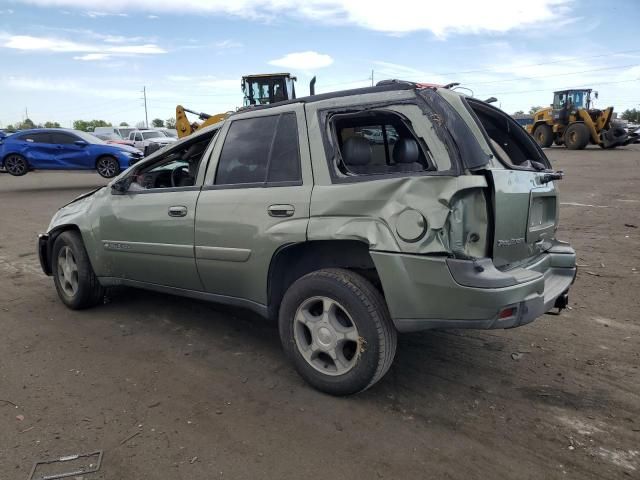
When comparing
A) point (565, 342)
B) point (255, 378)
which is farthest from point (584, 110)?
point (255, 378)

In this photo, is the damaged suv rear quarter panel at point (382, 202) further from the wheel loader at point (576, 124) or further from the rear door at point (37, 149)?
the wheel loader at point (576, 124)

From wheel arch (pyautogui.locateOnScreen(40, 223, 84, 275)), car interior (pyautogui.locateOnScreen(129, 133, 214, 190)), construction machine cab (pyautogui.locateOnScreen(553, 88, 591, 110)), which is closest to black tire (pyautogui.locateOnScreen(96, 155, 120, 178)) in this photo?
wheel arch (pyautogui.locateOnScreen(40, 223, 84, 275))

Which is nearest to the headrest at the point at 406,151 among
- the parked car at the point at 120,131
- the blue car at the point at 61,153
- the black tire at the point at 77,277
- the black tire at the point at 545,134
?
the black tire at the point at 77,277

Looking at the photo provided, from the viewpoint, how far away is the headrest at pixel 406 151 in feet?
11.1

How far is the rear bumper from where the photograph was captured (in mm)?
2699

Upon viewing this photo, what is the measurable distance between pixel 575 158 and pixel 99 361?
21742mm

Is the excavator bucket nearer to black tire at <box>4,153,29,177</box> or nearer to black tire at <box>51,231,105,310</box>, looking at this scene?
black tire at <box>4,153,29,177</box>

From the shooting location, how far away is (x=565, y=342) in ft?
13.0

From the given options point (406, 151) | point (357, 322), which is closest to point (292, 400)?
point (357, 322)

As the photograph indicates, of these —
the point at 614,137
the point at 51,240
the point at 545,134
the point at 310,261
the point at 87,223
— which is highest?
the point at 545,134

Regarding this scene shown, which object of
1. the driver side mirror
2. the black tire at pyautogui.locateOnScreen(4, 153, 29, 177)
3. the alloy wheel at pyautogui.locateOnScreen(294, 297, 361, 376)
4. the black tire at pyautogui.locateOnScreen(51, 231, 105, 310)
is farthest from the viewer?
the black tire at pyautogui.locateOnScreen(4, 153, 29, 177)

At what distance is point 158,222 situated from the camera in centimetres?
400

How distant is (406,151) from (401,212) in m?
0.81

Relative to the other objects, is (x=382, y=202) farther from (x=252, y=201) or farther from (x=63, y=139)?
(x=63, y=139)
